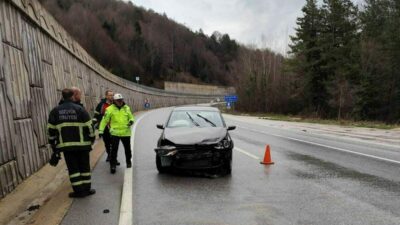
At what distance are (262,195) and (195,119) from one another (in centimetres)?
341

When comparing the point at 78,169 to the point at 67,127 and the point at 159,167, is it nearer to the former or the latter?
the point at 67,127

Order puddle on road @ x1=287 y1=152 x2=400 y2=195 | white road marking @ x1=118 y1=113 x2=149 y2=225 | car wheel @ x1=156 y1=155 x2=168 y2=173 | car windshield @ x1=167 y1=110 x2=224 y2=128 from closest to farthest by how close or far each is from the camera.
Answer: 1. white road marking @ x1=118 y1=113 x2=149 y2=225
2. puddle on road @ x1=287 y1=152 x2=400 y2=195
3. car wheel @ x1=156 y1=155 x2=168 y2=173
4. car windshield @ x1=167 y1=110 x2=224 y2=128

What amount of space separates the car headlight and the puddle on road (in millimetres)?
1717

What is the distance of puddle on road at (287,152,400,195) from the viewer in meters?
7.31

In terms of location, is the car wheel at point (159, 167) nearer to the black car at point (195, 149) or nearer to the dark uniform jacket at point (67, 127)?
the black car at point (195, 149)

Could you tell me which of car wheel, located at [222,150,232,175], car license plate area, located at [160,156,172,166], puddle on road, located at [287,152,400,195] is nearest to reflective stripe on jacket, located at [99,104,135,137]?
car license plate area, located at [160,156,172,166]

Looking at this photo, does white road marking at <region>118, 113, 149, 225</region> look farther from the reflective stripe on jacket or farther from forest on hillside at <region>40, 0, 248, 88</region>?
forest on hillside at <region>40, 0, 248, 88</region>

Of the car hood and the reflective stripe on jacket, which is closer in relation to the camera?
the car hood

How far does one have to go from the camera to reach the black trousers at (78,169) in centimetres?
649

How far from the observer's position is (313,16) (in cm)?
5300

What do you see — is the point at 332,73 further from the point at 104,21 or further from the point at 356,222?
the point at 104,21

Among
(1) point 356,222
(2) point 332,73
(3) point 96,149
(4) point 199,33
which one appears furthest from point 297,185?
(4) point 199,33

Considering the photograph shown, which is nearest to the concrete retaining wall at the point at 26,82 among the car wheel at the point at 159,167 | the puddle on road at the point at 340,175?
the car wheel at the point at 159,167

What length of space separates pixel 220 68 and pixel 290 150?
140m
